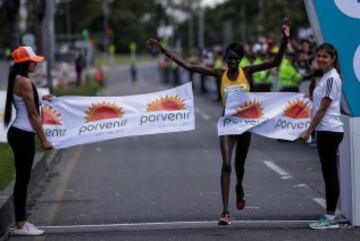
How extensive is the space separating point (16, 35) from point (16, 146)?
23.1m

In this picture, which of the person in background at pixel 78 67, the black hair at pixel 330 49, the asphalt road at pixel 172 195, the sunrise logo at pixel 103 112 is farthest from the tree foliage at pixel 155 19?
the black hair at pixel 330 49

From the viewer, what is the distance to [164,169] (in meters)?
14.9

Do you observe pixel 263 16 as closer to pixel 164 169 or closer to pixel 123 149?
pixel 123 149

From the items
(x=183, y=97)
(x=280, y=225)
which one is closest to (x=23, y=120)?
(x=183, y=97)

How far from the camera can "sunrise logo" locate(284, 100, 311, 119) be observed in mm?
10008

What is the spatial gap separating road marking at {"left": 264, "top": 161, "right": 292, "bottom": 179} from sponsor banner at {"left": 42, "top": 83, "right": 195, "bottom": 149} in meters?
4.06

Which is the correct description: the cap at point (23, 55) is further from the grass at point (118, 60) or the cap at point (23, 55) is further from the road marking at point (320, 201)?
the grass at point (118, 60)

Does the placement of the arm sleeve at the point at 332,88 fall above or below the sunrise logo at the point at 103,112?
above

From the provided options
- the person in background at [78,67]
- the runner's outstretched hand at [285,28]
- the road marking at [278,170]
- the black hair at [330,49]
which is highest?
the runner's outstretched hand at [285,28]

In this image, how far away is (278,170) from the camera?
14711mm

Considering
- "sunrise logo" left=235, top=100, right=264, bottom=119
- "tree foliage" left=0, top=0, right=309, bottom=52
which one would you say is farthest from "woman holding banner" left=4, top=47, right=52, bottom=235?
"tree foliage" left=0, top=0, right=309, bottom=52

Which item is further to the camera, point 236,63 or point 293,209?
point 293,209

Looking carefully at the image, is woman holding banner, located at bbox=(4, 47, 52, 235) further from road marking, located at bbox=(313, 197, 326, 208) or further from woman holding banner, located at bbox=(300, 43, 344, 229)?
road marking, located at bbox=(313, 197, 326, 208)

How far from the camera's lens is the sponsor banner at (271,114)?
9.66m
